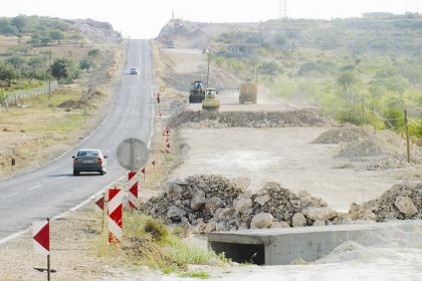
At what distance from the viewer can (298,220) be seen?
78.4 ft

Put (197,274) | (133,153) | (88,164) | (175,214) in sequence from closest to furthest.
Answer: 1. (197,274)
2. (133,153)
3. (175,214)
4. (88,164)

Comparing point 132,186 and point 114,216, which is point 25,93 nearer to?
point 132,186

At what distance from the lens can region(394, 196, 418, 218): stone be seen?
2480cm

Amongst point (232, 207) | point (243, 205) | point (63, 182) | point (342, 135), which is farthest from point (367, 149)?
point (243, 205)

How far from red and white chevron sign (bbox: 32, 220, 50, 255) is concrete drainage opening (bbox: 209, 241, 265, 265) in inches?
298

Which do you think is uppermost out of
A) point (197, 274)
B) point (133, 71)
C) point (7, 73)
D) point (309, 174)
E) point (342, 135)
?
point (133, 71)

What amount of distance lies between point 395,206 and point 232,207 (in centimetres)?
444

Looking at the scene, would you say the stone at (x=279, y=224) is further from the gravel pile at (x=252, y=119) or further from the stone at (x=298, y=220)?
the gravel pile at (x=252, y=119)

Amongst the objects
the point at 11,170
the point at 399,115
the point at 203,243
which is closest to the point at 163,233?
the point at 203,243

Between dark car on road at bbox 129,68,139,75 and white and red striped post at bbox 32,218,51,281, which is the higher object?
dark car on road at bbox 129,68,139,75

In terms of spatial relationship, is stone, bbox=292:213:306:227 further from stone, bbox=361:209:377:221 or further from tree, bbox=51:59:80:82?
tree, bbox=51:59:80:82

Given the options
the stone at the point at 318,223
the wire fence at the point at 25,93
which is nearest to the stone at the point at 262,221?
the stone at the point at 318,223

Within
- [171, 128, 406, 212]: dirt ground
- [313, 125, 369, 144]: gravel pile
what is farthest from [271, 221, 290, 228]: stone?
[313, 125, 369, 144]: gravel pile

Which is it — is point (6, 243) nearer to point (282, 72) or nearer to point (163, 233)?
point (163, 233)
